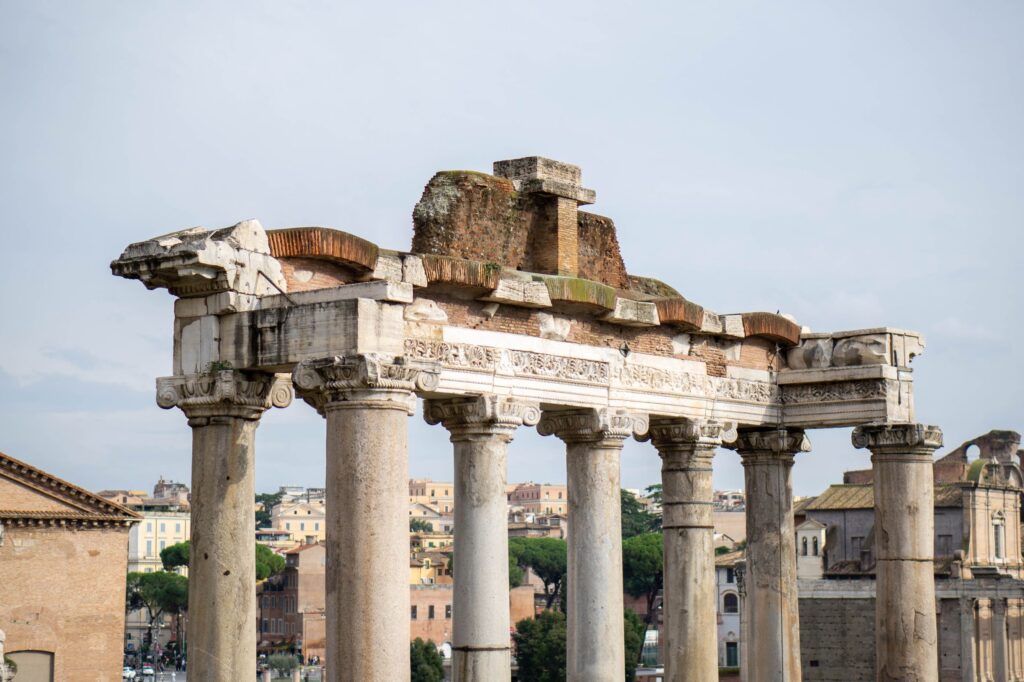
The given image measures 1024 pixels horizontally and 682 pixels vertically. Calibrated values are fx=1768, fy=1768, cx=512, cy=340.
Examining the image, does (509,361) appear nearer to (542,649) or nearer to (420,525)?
(542,649)

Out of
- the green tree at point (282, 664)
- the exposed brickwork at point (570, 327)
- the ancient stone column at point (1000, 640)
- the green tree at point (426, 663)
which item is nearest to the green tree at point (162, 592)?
the green tree at point (282, 664)

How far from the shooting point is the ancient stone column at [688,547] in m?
18.4

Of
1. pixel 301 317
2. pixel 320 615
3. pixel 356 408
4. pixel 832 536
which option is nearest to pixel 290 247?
pixel 301 317

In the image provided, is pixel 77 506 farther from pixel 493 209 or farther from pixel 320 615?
pixel 320 615

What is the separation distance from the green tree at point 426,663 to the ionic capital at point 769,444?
209 ft

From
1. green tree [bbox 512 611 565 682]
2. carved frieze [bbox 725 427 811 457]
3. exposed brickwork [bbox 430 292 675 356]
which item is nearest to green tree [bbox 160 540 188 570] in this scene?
green tree [bbox 512 611 565 682]

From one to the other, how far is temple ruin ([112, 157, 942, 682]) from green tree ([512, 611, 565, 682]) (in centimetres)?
6427

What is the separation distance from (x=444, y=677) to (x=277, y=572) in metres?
23.3

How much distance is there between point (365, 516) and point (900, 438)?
7.94 m

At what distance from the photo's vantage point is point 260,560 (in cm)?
10125

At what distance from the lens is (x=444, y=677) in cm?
8700

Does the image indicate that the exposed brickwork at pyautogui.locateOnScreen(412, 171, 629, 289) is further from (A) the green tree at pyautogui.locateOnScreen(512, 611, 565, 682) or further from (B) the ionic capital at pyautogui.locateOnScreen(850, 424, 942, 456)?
(A) the green tree at pyautogui.locateOnScreen(512, 611, 565, 682)

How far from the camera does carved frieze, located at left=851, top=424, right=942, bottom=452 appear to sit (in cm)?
1912

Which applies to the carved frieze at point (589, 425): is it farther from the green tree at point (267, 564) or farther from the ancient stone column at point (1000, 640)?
the green tree at point (267, 564)
